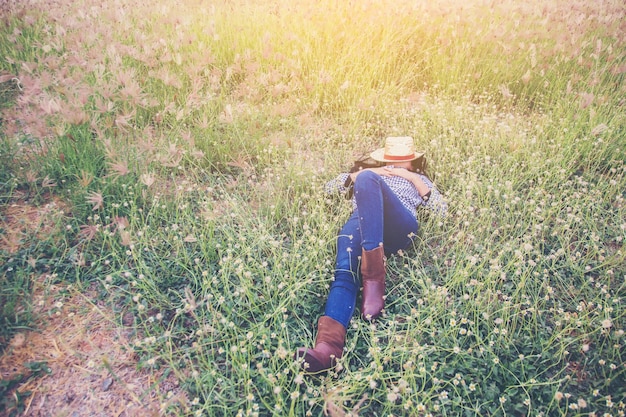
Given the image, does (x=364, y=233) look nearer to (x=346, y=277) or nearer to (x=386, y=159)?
(x=346, y=277)

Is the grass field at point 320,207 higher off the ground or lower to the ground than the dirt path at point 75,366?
higher

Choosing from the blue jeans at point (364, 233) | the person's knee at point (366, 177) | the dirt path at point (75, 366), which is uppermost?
the person's knee at point (366, 177)

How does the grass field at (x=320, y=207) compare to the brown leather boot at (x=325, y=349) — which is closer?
the brown leather boot at (x=325, y=349)

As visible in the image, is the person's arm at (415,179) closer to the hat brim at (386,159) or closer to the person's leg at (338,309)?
the hat brim at (386,159)

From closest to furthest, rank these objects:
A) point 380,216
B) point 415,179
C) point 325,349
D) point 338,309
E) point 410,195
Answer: point 325,349
point 338,309
point 380,216
point 410,195
point 415,179

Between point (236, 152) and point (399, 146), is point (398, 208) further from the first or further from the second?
point (236, 152)

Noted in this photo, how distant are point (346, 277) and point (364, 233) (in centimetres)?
30

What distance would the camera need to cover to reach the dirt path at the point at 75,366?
196 cm

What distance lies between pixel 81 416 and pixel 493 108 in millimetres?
4802

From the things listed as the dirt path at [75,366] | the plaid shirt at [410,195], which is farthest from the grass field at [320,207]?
the plaid shirt at [410,195]

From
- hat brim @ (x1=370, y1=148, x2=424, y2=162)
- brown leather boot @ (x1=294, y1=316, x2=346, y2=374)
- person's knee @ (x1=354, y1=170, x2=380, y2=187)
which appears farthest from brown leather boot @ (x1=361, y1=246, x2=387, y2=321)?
hat brim @ (x1=370, y1=148, x2=424, y2=162)

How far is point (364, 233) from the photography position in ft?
8.30

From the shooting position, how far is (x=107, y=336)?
90.4 inches

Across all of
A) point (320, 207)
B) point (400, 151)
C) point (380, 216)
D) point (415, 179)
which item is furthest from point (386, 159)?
point (380, 216)
